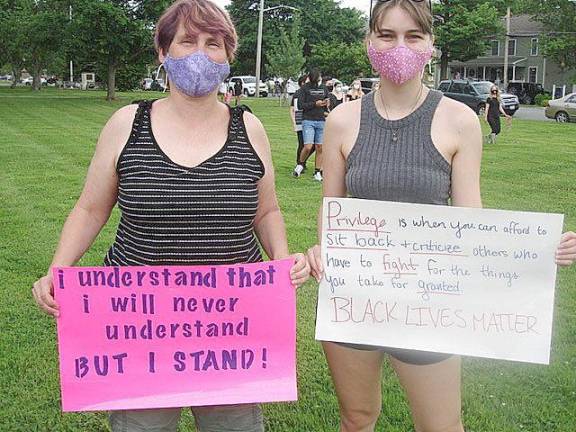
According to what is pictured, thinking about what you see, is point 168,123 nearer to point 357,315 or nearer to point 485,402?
point 357,315

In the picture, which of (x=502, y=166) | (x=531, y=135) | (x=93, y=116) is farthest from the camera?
(x=93, y=116)

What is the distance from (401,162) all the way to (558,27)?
48651 millimetres

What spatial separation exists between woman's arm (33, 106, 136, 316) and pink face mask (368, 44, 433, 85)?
86 centimetres

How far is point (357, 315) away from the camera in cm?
256

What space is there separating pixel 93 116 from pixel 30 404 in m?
23.9

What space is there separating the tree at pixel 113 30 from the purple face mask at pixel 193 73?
114ft

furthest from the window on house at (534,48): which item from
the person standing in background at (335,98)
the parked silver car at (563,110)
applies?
the person standing in background at (335,98)

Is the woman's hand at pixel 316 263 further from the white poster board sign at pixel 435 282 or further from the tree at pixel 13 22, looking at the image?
the tree at pixel 13 22

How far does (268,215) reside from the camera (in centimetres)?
262

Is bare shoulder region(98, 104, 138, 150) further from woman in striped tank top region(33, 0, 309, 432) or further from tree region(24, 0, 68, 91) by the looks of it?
tree region(24, 0, 68, 91)

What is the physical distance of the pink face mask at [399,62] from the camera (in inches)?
97.1

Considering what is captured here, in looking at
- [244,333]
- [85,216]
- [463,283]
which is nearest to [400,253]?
[463,283]

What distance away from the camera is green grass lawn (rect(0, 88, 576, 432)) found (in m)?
3.79

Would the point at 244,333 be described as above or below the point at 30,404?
above
